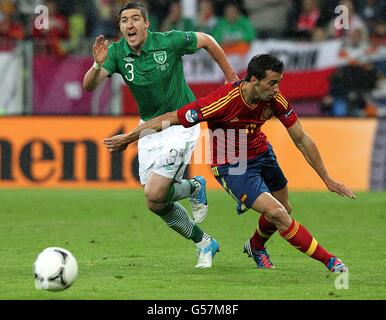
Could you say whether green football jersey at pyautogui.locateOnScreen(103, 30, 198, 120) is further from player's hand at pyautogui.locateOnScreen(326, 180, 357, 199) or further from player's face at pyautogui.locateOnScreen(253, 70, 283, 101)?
player's hand at pyautogui.locateOnScreen(326, 180, 357, 199)

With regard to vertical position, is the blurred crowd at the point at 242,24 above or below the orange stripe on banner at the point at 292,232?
above

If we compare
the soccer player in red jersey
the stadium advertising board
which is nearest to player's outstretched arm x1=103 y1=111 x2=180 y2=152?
the soccer player in red jersey

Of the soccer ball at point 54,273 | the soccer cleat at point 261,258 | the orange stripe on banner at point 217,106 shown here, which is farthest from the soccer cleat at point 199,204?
the soccer ball at point 54,273

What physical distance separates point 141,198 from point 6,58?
12.3ft

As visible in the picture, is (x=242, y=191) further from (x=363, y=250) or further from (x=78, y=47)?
(x=78, y=47)

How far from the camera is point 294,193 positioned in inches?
667

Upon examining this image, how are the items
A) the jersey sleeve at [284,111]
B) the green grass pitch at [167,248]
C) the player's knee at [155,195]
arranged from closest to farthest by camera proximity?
the green grass pitch at [167,248] → the jersey sleeve at [284,111] → the player's knee at [155,195]

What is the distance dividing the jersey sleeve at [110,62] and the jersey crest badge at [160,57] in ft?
1.26

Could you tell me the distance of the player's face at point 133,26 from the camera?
9.69 meters

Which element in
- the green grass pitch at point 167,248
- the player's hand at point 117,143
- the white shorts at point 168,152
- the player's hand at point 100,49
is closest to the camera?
the green grass pitch at point 167,248

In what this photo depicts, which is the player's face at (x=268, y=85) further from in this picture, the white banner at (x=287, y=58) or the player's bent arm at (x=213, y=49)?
the white banner at (x=287, y=58)

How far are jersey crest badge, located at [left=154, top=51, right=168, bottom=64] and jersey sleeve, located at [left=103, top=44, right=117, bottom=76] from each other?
38cm

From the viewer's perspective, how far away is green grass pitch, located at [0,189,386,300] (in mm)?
8164

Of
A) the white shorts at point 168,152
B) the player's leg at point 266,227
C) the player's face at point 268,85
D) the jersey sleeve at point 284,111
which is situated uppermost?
the player's face at point 268,85
